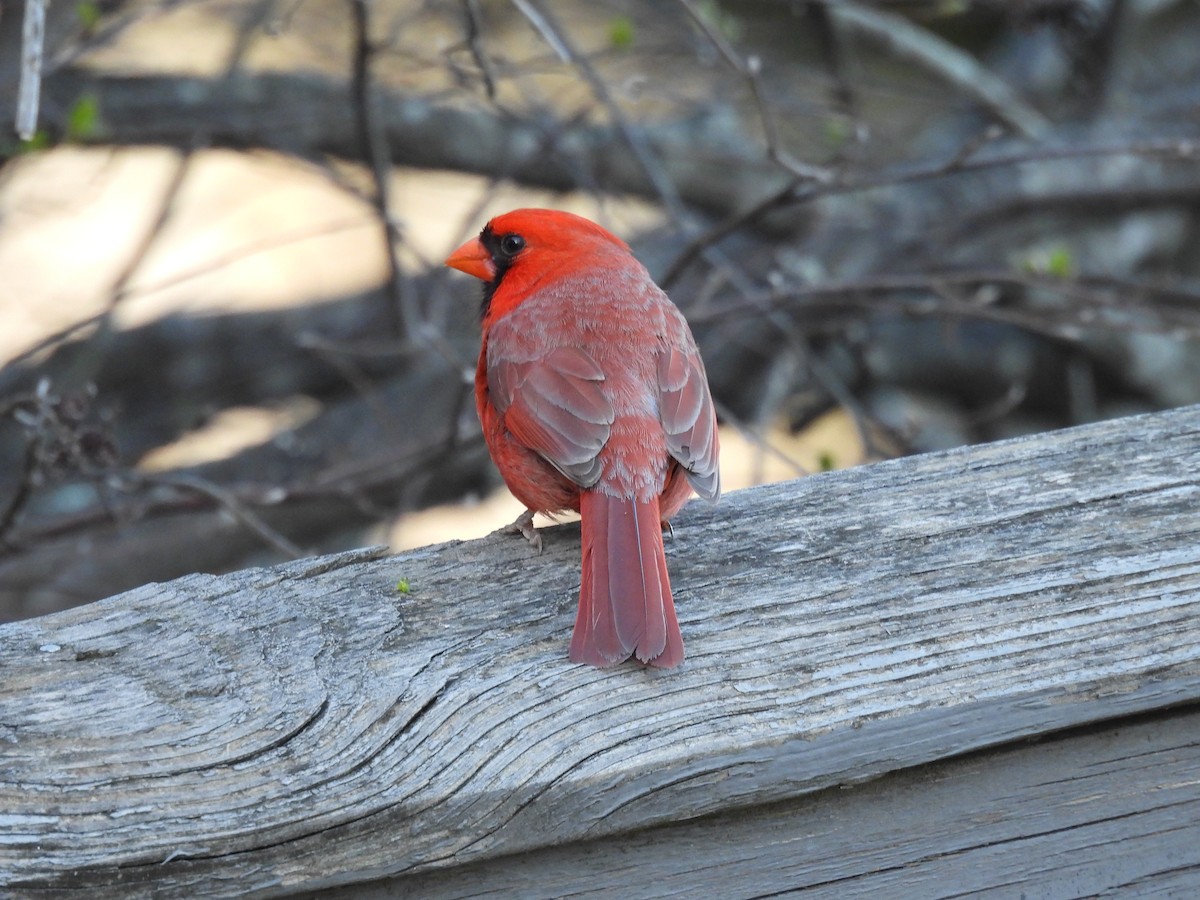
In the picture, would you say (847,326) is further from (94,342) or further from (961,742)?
(961,742)

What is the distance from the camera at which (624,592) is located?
191 cm

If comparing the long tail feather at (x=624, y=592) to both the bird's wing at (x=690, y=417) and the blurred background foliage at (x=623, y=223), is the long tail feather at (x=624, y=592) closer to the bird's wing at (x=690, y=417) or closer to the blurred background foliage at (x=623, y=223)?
the bird's wing at (x=690, y=417)

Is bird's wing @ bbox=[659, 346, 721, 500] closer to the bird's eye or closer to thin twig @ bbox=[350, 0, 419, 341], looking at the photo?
the bird's eye

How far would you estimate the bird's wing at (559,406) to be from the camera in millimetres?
2652

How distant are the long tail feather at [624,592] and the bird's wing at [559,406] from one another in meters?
0.23

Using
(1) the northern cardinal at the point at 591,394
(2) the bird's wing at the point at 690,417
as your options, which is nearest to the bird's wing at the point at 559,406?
(1) the northern cardinal at the point at 591,394

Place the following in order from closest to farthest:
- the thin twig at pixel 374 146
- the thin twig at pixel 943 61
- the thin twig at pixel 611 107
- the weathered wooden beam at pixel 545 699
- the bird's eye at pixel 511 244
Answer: the weathered wooden beam at pixel 545 699
the bird's eye at pixel 511 244
the thin twig at pixel 611 107
the thin twig at pixel 374 146
the thin twig at pixel 943 61

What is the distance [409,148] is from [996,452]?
12.5 feet

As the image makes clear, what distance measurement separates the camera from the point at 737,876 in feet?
5.49

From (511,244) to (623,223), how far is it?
7.14ft

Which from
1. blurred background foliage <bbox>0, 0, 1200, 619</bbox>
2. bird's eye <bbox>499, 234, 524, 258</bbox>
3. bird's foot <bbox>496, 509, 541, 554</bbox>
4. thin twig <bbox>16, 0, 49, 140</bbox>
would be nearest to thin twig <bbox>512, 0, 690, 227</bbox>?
blurred background foliage <bbox>0, 0, 1200, 619</bbox>

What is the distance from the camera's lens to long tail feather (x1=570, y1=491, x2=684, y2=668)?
178 centimetres

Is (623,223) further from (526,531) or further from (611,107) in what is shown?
(526,531)

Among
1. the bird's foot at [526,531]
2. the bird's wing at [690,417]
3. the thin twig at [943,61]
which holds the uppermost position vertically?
the thin twig at [943,61]
